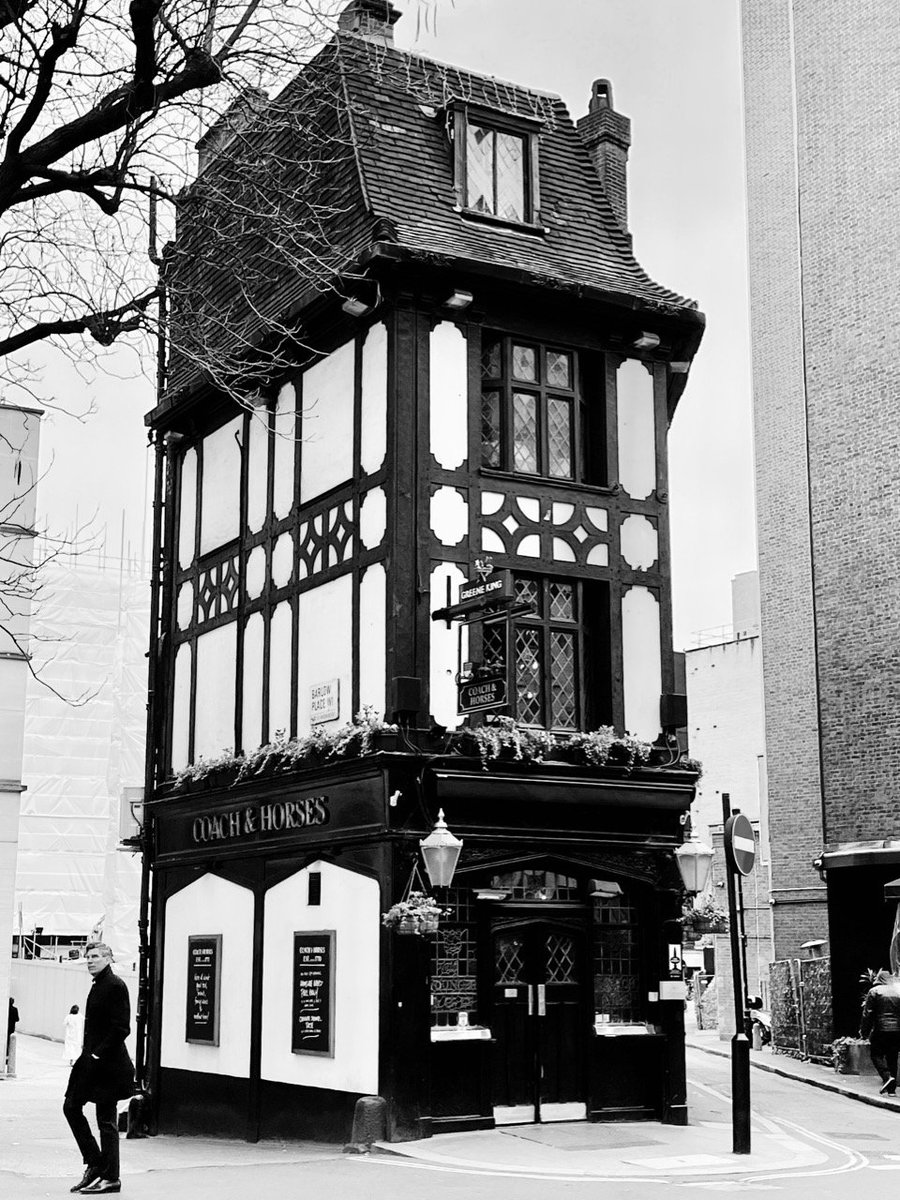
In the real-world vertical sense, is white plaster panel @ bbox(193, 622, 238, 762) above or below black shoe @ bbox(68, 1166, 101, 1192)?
above

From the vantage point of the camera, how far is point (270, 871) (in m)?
18.9

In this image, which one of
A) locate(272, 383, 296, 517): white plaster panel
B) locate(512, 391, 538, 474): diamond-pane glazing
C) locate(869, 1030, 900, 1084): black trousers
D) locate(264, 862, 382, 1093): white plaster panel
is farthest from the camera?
locate(869, 1030, 900, 1084): black trousers

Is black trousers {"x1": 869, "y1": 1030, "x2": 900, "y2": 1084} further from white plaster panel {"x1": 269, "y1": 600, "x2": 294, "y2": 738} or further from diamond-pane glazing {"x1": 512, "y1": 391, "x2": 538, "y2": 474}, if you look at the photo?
diamond-pane glazing {"x1": 512, "y1": 391, "x2": 538, "y2": 474}

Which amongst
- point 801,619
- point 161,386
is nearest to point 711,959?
point 801,619

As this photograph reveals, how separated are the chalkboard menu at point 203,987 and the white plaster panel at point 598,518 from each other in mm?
7126

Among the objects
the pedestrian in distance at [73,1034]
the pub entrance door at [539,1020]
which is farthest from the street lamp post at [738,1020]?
the pedestrian in distance at [73,1034]

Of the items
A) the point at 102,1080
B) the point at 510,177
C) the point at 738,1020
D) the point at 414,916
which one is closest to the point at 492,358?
the point at 510,177

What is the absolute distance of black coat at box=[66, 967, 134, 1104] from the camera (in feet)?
39.6

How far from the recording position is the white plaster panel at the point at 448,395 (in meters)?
17.6

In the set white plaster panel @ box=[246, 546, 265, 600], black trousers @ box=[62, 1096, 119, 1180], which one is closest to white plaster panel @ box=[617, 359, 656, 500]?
white plaster panel @ box=[246, 546, 265, 600]

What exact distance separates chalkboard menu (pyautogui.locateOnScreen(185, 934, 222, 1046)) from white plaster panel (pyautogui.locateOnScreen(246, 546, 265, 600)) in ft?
14.6

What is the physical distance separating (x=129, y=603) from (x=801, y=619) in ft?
116

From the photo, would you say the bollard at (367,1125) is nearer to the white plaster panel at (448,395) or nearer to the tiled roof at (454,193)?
the white plaster panel at (448,395)

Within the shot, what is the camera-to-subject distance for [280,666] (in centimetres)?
1944
